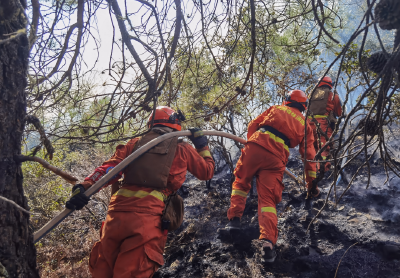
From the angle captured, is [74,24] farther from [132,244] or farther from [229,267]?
[229,267]

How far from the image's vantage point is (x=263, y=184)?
3.61 metres

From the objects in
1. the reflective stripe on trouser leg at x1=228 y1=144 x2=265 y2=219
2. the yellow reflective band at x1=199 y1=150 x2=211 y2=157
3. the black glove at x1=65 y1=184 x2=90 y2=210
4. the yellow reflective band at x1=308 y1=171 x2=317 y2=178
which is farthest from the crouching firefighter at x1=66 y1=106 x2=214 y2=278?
the yellow reflective band at x1=308 y1=171 x2=317 y2=178

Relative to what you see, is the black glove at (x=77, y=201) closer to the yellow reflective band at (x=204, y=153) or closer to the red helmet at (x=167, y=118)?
the red helmet at (x=167, y=118)

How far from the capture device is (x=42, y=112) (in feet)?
8.50

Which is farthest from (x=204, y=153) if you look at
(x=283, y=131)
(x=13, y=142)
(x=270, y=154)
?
(x=13, y=142)

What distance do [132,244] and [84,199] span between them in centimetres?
61

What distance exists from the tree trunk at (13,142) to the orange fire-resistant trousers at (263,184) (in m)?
2.64

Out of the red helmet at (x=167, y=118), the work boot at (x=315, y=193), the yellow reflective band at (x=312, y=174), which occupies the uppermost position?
the red helmet at (x=167, y=118)

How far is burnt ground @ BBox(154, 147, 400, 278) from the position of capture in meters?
2.97

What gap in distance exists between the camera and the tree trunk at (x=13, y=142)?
47.9 inches

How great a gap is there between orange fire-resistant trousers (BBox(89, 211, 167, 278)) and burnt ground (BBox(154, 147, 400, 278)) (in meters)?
1.01

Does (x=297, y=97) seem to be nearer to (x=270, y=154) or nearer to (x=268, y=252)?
Result: (x=270, y=154)

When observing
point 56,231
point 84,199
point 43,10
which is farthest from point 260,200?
point 56,231

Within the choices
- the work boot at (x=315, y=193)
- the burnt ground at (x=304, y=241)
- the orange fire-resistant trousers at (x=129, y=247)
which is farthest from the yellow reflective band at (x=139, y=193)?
the work boot at (x=315, y=193)
